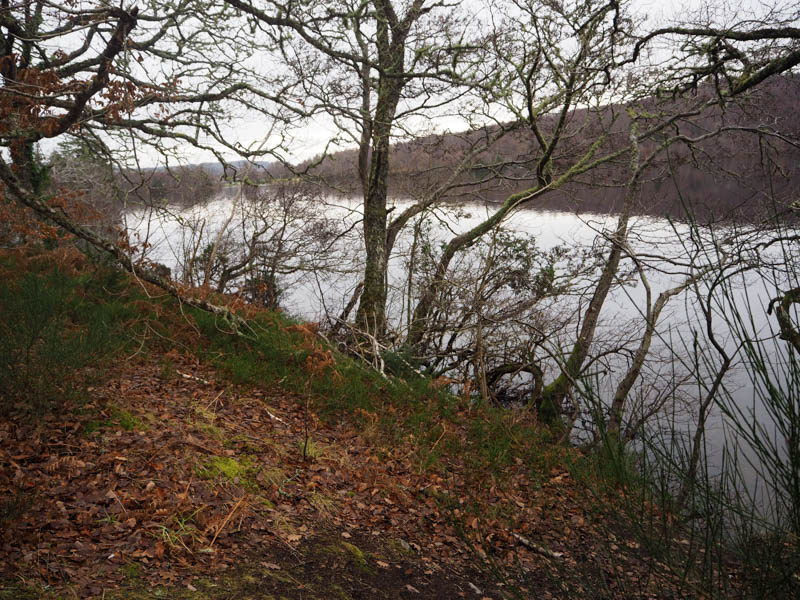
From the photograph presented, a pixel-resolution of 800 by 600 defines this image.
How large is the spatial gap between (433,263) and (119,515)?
9.37 metres

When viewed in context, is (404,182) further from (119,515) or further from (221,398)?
(119,515)

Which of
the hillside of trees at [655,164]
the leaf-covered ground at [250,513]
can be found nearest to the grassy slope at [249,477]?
the leaf-covered ground at [250,513]

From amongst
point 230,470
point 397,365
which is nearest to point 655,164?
point 397,365

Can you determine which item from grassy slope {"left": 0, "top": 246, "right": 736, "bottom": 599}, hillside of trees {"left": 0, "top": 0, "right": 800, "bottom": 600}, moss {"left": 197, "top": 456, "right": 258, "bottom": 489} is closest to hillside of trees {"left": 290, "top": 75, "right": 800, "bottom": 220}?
hillside of trees {"left": 0, "top": 0, "right": 800, "bottom": 600}

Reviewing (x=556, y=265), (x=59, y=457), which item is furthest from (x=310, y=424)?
(x=556, y=265)

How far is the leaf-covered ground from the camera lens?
120 inches

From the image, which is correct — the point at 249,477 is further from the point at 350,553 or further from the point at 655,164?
the point at 655,164

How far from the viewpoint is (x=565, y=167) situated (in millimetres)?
12594

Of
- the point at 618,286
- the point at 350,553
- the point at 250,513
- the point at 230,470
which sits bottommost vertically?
the point at 350,553

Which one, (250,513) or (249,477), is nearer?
(250,513)

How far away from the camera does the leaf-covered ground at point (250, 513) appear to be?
3.05 meters

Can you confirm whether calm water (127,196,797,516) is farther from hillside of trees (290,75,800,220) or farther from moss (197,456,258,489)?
moss (197,456,258,489)

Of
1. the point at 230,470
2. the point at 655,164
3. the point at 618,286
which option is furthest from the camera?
the point at 618,286

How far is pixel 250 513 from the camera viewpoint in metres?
4.11
